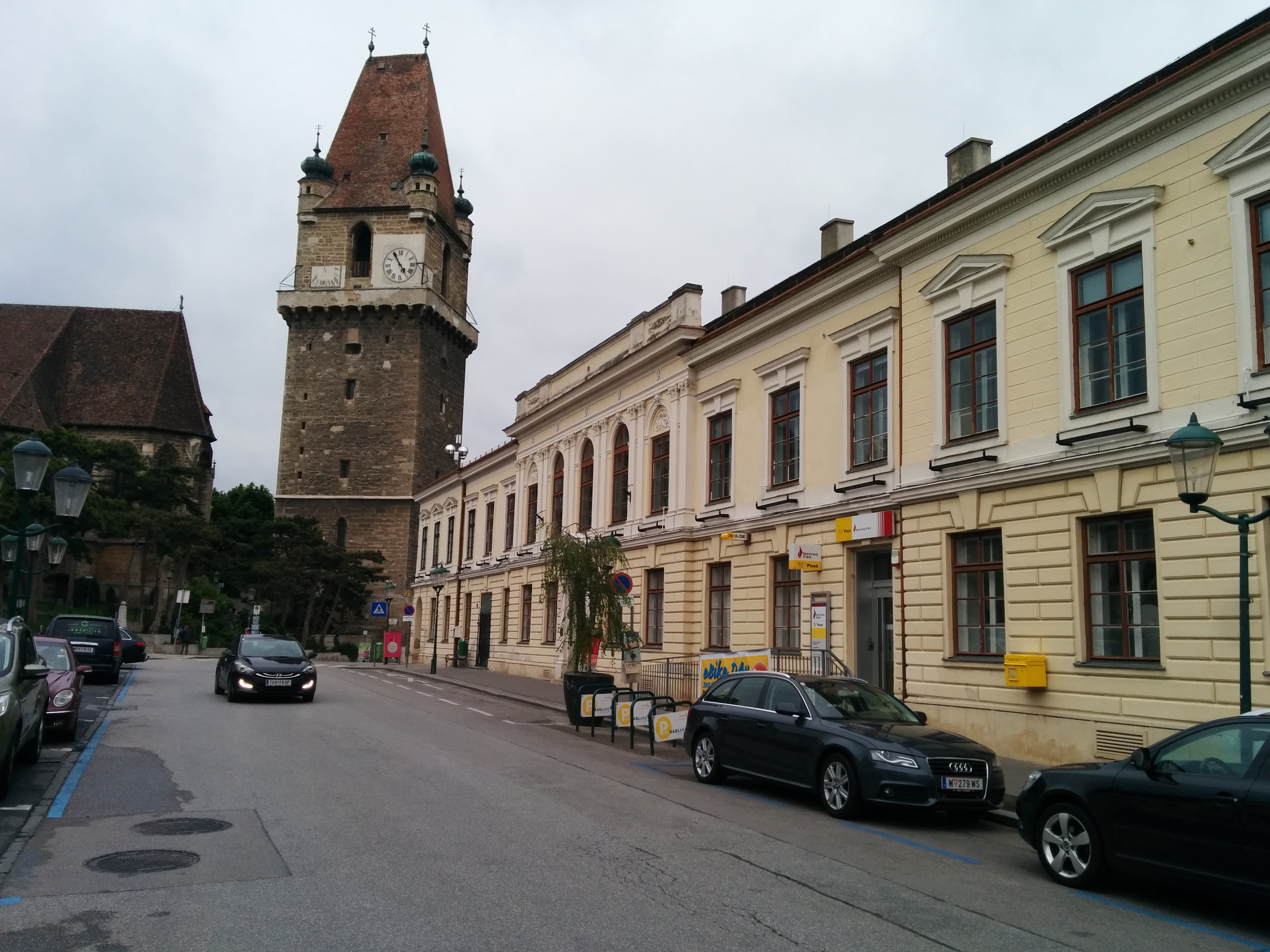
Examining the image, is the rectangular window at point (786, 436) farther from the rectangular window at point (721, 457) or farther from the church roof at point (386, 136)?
the church roof at point (386, 136)

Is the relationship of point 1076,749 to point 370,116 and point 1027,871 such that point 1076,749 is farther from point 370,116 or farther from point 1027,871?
point 370,116

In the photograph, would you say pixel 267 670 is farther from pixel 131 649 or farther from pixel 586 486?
pixel 131 649

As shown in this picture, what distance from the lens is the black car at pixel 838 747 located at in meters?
10.1

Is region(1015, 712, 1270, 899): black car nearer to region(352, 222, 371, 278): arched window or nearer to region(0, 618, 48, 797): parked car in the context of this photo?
region(0, 618, 48, 797): parked car

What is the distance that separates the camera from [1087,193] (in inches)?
584

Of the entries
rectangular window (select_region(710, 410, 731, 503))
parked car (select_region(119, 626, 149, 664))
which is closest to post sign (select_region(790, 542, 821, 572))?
rectangular window (select_region(710, 410, 731, 503))

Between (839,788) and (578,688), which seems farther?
(578,688)

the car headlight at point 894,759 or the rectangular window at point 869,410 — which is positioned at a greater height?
the rectangular window at point 869,410

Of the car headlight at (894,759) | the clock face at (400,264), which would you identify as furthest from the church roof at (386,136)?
the car headlight at (894,759)

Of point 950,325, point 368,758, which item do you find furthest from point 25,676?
point 950,325

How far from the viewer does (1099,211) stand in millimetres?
14477

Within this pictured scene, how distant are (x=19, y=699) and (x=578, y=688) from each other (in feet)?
35.2

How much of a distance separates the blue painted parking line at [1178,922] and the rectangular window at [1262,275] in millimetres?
7445

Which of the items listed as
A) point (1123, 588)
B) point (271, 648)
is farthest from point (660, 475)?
point (1123, 588)
